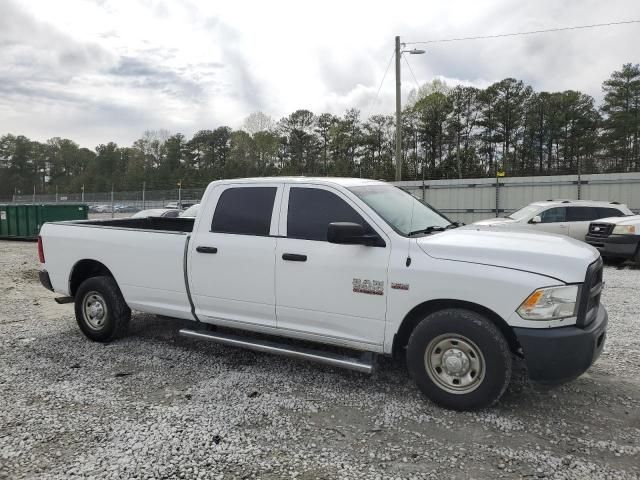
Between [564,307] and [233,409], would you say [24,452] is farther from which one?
[564,307]

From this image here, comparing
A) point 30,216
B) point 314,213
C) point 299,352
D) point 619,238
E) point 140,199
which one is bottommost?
point 299,352

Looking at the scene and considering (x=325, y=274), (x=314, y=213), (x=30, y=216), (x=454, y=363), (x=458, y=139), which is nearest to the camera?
(x=454, y=363)

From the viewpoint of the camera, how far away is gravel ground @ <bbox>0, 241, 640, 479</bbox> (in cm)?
307

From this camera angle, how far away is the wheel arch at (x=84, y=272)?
18.9 feet

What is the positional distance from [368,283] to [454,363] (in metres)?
0.90

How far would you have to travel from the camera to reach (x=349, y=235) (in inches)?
151

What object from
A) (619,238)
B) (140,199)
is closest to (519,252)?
(619,238)

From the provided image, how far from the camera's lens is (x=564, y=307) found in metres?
3.43

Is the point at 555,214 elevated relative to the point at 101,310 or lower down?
elevated

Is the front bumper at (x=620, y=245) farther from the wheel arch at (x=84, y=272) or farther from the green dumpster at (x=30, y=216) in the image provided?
the green dumpster at (x=30, y=216)

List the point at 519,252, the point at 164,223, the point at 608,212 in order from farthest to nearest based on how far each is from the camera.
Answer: the point at 608,212 < the point at 164,223 < the point at 519,252

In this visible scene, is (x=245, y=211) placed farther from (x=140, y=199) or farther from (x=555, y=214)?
(x=140, y=199)

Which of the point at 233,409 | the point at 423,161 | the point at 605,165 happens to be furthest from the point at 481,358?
the point at 423,161

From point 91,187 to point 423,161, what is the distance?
207 ft
